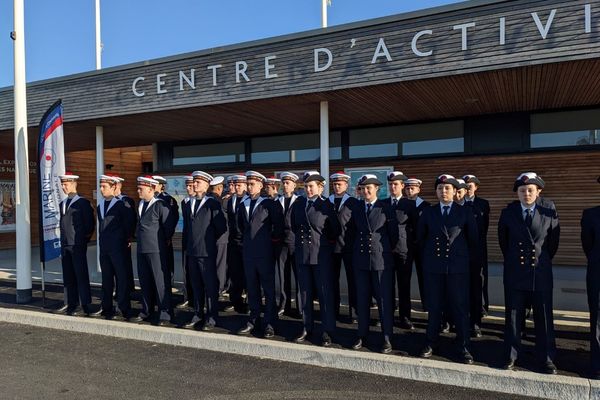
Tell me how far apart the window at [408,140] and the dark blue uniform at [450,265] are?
577 centimetres

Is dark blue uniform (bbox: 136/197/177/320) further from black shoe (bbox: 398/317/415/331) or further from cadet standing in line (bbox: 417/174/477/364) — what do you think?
cadet standing in line (bbox: 417/174/477/364)

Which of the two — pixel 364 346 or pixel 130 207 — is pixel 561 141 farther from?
pixel 130 207

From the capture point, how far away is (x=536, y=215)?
3.99 metres

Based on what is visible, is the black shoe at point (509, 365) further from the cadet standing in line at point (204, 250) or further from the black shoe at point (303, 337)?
the cadet standing in line at point (204, 250)

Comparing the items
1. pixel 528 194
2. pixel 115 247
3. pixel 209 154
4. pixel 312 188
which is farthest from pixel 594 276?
pixel 209 154

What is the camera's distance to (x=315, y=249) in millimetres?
4797

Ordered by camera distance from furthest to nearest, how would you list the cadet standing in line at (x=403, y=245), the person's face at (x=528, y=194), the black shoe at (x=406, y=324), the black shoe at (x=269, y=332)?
the cadet standing in line at (x=403, y=245)
the black shoe at (x=406, y=324)
the black shoe at (x=269, y=332)
the person's face at (x=528, y=194)

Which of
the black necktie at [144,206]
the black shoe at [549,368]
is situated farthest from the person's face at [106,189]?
the black shoe at [549,368]

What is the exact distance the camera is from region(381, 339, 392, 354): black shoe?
14.5 feet

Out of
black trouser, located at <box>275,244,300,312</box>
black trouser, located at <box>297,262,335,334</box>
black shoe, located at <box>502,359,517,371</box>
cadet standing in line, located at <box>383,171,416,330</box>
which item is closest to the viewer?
black shoe, located at <box>502,359,517,371</box>

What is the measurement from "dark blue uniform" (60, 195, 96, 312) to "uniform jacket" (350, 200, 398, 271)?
154 inches

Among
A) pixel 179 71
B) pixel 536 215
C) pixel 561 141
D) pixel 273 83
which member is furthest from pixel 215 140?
pixel 536 215

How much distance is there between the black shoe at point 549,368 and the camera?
3794 mm

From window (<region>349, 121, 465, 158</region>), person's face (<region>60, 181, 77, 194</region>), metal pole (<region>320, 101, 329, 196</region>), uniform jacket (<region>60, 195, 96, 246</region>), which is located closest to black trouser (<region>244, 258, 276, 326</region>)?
uniform jacket (<region>60, 195, 96, 246</region>)
